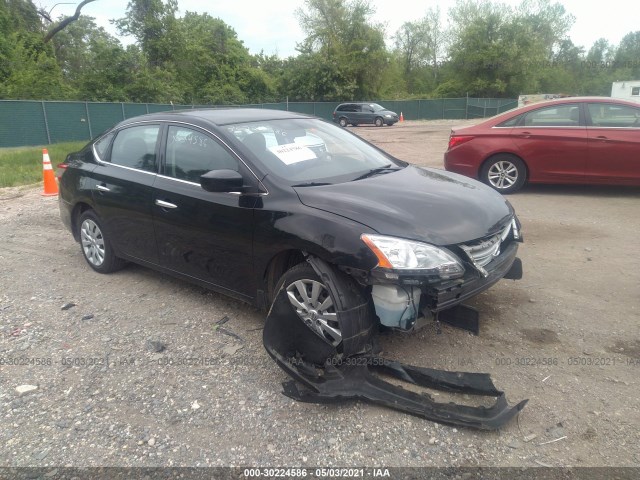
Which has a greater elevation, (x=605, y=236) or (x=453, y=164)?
(x=453, y=164)

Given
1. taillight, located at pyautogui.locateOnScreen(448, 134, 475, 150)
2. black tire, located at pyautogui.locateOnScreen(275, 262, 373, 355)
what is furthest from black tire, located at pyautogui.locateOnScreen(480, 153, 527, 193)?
black tire, located at pyautogui.locateOnScreen(275, 262, 373, 355)

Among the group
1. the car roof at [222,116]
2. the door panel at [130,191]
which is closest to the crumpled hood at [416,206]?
the car roof at [222,116]

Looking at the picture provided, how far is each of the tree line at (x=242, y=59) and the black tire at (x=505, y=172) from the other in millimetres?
25761

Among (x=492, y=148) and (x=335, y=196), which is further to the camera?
(x=492, y=148)

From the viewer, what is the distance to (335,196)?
3.35m

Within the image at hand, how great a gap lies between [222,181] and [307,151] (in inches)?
34.8

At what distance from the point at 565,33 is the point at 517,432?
8482 cm

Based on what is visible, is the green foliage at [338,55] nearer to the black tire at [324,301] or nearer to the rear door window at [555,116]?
the rear door window at [555,116]

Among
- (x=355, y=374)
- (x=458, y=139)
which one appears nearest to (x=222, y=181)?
(x=355, y=374)

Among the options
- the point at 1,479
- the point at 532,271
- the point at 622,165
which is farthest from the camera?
the point at 622,165

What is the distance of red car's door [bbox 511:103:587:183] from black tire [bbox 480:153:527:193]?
5.5 inches

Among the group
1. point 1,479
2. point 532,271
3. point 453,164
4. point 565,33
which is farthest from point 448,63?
point 1,479

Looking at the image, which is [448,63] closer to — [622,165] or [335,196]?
[622,165]

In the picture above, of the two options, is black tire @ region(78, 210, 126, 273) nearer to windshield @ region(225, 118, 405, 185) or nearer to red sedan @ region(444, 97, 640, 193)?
windshield @ region(225, 118, 405, 185)
